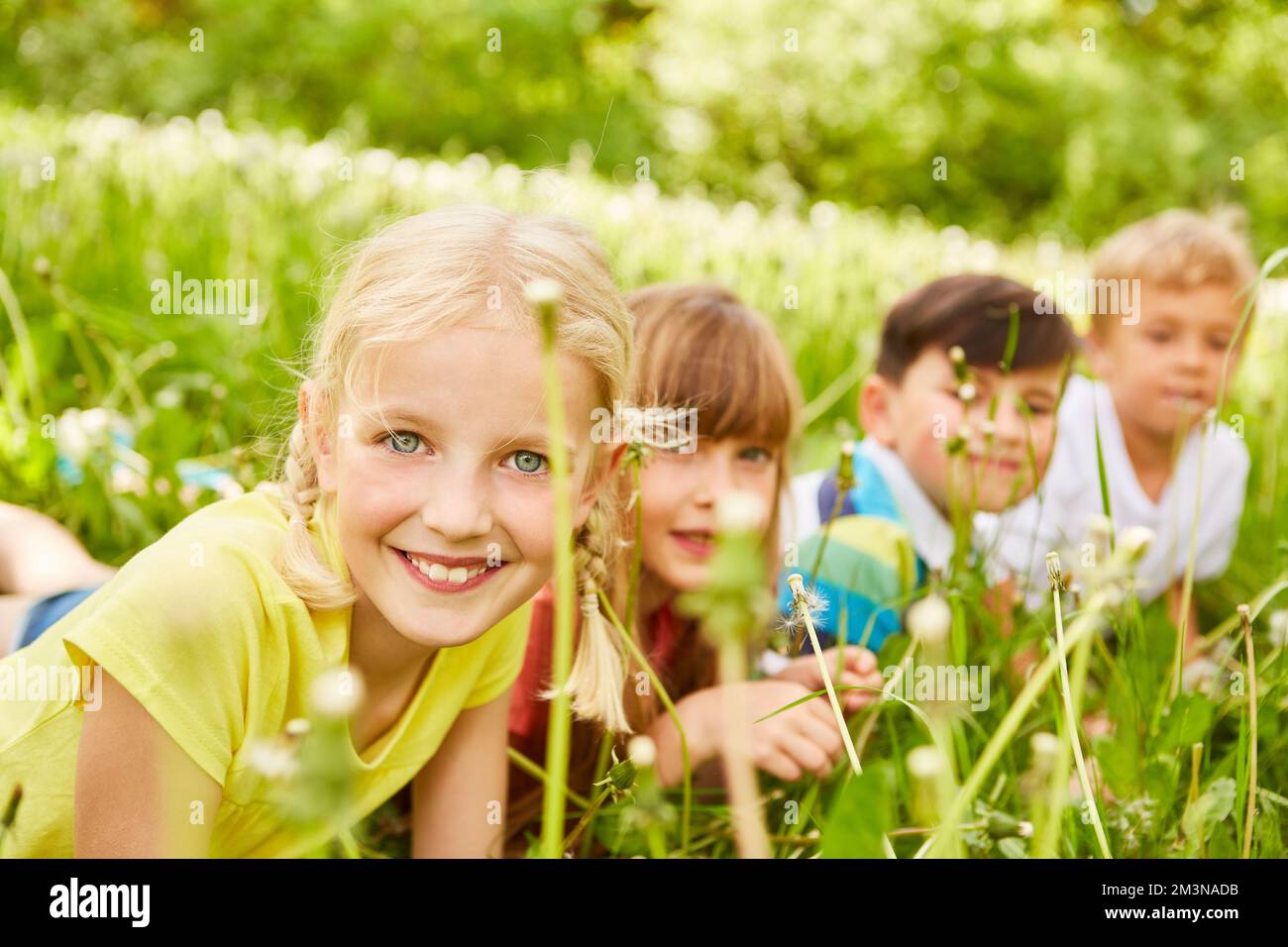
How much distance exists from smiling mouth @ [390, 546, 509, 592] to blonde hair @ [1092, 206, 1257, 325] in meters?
1.61

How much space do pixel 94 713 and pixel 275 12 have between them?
6.34 metres

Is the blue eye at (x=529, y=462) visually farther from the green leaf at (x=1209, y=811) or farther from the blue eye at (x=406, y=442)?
the green leaf at (x=1209, y=811)

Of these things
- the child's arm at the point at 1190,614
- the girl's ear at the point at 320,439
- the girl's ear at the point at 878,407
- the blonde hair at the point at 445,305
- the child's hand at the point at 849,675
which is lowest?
the child's hand at the point at 849,675

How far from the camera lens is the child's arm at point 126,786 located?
2.92 ft

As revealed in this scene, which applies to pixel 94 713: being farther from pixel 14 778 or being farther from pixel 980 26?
pixel 980 26

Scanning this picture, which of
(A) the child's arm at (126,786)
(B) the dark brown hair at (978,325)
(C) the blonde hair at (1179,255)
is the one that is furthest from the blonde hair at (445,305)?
(C) the blonde hair at (1179,255)

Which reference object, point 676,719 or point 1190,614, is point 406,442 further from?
point 1190,614

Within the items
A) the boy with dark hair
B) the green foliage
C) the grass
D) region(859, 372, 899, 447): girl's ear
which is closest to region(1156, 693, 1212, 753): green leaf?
the grass

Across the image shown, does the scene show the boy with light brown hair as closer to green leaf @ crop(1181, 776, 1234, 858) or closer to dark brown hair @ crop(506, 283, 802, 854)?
dark brown hair @ crop(506, 283, 802, 854)

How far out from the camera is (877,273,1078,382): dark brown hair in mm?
1845

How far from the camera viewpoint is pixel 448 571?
0.93 m

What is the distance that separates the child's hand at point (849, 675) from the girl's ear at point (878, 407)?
560mm

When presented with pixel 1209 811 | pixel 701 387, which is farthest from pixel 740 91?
pixel 1209 811
